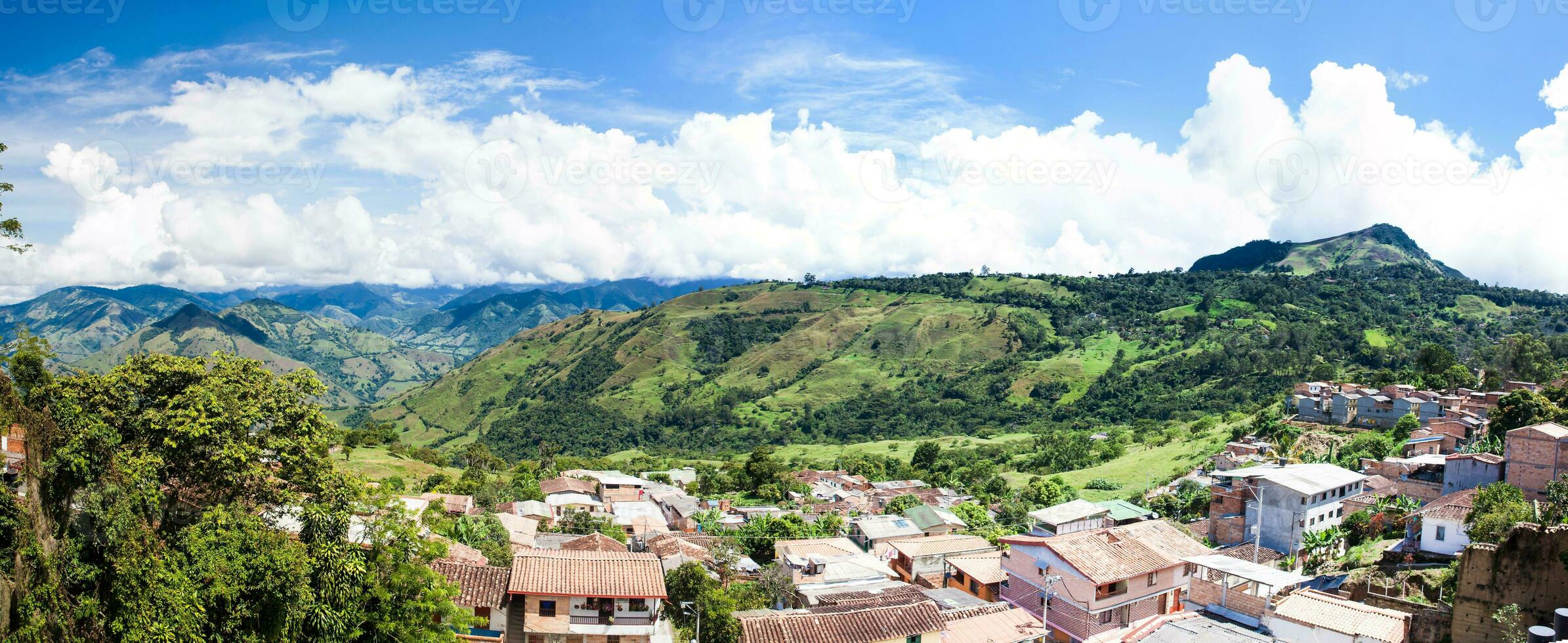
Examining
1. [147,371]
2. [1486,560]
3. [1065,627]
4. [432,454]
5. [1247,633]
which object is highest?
[147,371]

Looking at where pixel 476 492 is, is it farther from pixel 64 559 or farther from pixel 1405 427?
pixel 1405 427

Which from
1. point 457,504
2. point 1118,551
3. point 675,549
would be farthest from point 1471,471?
point 457,504

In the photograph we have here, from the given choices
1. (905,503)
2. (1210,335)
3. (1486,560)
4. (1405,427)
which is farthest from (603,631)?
(1210,335)

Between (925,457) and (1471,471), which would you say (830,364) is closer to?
(925,457)

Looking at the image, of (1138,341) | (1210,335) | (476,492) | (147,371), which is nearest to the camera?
(147,371)

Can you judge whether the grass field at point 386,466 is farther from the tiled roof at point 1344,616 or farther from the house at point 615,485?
the tiled roof at point 1344,616

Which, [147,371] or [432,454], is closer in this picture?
[147,371]

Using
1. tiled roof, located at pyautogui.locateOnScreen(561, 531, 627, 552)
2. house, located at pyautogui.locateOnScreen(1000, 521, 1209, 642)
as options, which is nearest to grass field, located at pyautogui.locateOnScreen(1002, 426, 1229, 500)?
house, located at pyautogui.locateOnScreen(1000, 521, 1209, 642)

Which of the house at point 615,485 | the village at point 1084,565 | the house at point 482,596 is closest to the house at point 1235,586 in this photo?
the village at point 1084,565
